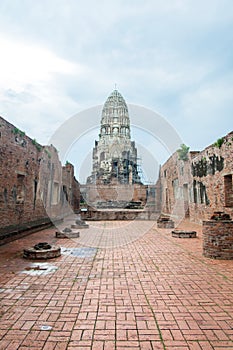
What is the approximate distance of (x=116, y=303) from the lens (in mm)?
3418

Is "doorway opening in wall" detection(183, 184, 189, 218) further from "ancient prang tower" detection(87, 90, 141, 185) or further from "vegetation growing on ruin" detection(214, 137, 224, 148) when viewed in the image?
"ancient prang tower" detection(87, 90, 141, 185)

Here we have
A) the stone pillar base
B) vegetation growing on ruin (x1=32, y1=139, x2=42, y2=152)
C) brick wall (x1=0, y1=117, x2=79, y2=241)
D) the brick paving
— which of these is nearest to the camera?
the brick paving

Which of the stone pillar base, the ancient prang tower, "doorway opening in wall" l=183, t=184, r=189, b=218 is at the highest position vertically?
the ancient prang tower

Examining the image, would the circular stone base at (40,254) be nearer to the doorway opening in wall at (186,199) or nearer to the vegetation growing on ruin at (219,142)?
the vegetation growing on ruin at (219,142)

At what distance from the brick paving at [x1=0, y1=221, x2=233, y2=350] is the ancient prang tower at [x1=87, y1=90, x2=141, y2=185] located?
33469 mm

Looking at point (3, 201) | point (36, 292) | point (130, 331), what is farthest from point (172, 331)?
point (3, 201)

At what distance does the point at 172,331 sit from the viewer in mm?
2672

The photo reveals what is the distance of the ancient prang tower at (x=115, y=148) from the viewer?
41219 millimetres

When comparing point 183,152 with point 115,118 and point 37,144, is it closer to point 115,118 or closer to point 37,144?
point 37,144

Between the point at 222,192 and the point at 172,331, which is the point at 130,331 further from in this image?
the point at 222,192

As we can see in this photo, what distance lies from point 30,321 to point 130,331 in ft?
3.92

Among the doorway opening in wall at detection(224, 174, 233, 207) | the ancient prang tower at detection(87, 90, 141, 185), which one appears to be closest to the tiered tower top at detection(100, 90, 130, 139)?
the ancient prang tower at detection(87, 90, 141, 185)

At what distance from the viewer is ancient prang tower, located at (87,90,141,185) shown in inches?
1623

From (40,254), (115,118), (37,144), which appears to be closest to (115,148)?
(115,118)
